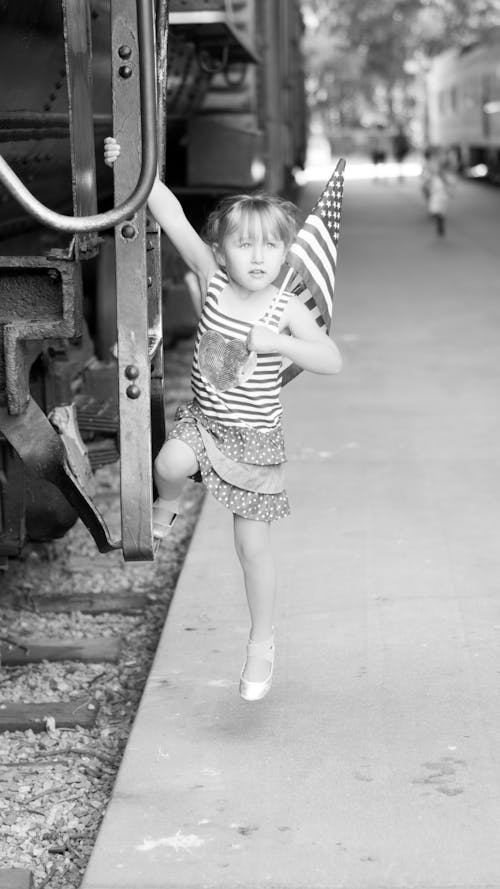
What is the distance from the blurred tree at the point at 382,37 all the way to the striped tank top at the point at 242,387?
36405mm

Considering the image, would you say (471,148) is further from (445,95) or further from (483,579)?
(483,579)

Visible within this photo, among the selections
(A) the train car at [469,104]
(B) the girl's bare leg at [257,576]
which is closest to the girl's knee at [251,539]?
(B) the girl's bare leg at [257,576]

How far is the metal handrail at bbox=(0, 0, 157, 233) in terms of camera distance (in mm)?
2582

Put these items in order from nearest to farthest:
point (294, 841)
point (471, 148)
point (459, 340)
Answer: point (294, 841), point (459, 340), point (471, 148)

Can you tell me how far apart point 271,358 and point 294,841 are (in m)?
1.04

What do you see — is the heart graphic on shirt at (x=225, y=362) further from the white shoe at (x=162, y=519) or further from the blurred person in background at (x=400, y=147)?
the blurred person in background at (x=400, y=147)

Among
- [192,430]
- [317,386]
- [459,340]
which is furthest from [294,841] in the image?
[459,340]

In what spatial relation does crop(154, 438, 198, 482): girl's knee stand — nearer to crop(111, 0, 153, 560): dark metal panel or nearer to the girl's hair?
crop(111, 0, 153, 560): dark metal panel

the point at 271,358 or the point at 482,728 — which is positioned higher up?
the point at 271,358

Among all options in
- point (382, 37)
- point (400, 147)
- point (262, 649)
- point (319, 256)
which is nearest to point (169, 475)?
point (262, 649)

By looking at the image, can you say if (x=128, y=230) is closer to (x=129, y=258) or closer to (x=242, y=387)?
(x=129, y=258)

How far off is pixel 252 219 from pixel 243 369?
12.9 inches

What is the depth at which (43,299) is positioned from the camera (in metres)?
3.01

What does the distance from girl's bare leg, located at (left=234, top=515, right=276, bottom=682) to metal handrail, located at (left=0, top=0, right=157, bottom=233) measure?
0.86m
